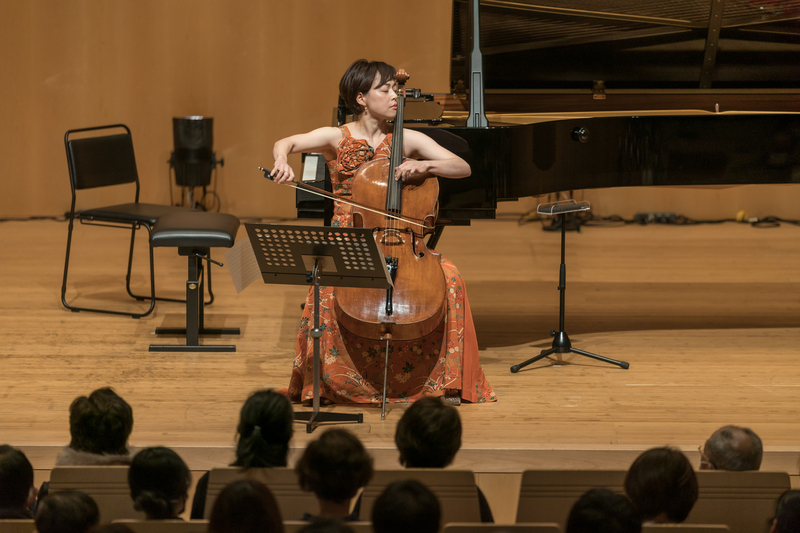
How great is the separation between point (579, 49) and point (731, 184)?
119 cm

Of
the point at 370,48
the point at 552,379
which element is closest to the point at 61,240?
the point at 370,48

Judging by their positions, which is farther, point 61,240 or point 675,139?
point 61,240

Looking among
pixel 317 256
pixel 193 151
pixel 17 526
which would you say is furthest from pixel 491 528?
pixel 193 151

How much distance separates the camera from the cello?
298 cm

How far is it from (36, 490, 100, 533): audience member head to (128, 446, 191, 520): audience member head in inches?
5.2

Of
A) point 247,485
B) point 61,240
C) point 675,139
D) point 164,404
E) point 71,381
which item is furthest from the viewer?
point 61,240

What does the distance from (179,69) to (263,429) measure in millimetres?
6095

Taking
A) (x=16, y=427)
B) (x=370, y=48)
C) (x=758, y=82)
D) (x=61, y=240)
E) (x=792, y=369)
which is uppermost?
(x=370, y=48)

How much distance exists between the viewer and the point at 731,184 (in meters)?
4.04

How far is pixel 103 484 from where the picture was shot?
1.95 metres

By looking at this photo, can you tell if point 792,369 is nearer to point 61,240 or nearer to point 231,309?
point 231,309

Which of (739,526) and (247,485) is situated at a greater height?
(247,485)

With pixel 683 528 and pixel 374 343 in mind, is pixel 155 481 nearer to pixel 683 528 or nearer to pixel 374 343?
pixel 683 528

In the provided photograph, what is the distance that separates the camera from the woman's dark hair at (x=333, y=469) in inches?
71.8
